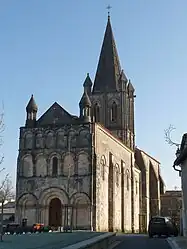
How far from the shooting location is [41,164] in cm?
5856

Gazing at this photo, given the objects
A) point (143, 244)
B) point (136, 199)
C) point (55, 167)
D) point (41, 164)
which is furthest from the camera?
point (136, 199)

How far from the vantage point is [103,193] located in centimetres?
5866

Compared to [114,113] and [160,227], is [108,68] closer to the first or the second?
[114,113]

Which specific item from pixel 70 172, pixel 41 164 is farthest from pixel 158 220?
pixel 41 164

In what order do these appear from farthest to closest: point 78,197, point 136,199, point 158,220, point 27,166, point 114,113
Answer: point 114,113 → point 136,199 → point 27,166 → point 78,197 → point 158,220

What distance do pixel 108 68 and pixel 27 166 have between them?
29967 mm

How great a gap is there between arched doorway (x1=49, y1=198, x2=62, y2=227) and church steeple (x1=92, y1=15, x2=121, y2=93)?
28.5 m

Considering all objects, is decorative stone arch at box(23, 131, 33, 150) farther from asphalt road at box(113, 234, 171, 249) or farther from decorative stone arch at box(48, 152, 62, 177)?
asphalt road at box(113, 234, 171, 249)

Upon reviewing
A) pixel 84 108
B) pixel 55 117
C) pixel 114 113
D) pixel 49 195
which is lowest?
pixel 49 195

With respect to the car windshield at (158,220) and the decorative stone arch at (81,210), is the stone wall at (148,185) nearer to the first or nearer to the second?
the decorative stone arch at (81,210)

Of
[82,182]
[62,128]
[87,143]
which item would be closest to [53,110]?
[62,128]

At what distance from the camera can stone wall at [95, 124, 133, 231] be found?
57.2m

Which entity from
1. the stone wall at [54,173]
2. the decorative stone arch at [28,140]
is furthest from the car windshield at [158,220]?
the decorative stone arch at [28,140]

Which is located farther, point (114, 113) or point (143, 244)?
point (114, 113)
